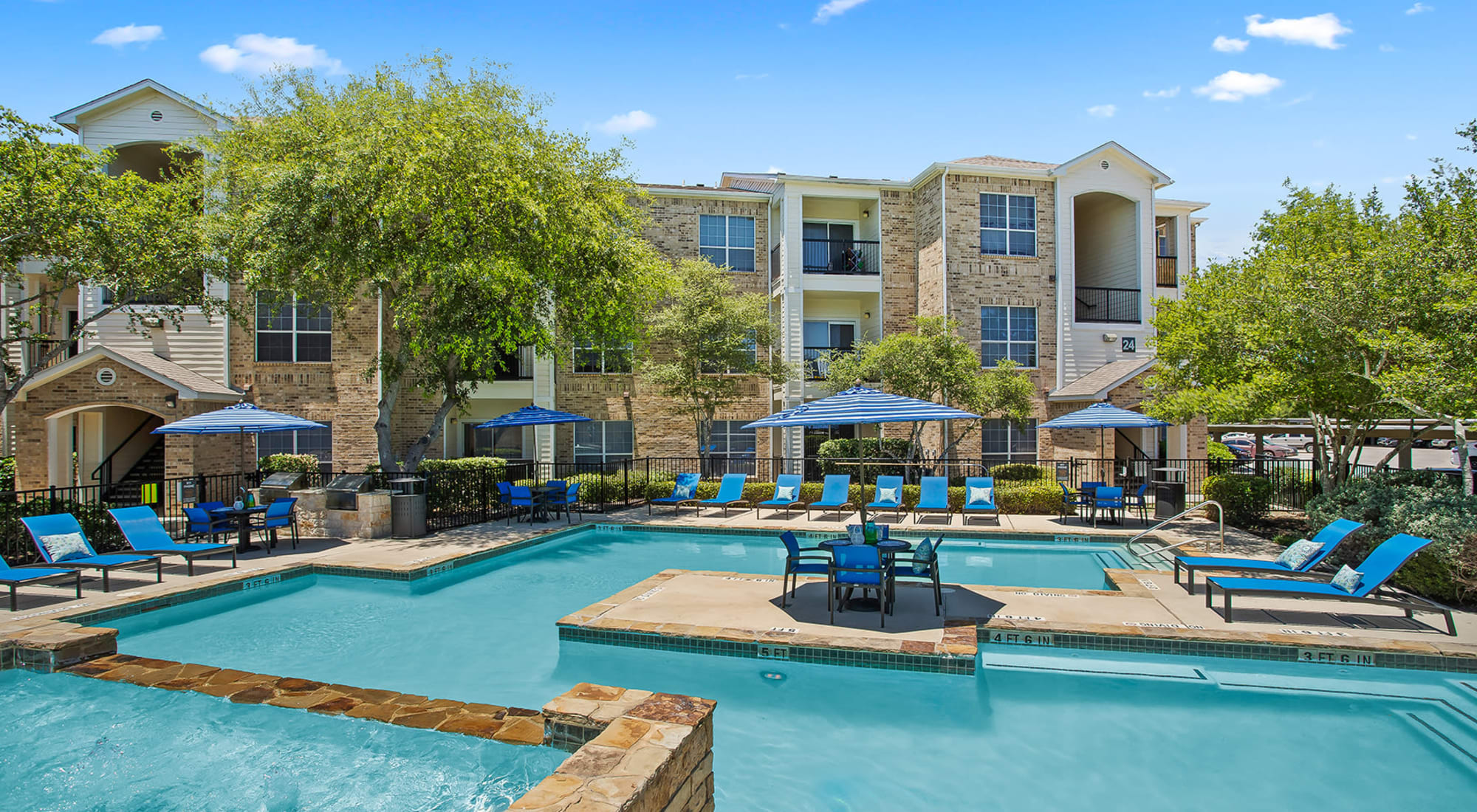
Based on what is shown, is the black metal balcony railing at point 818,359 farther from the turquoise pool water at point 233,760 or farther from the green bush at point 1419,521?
the turquoise pool water at point 233,760

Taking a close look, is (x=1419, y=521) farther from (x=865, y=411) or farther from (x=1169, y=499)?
(x=865, y=411)

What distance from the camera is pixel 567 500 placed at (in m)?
15.8

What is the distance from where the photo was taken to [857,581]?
729 centimetres

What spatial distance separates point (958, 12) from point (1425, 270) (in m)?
7.69

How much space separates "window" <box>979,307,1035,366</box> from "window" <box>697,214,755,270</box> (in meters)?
7.47

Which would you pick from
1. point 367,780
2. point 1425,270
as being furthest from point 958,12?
point 367,780

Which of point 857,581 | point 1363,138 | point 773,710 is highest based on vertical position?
point 1363,138

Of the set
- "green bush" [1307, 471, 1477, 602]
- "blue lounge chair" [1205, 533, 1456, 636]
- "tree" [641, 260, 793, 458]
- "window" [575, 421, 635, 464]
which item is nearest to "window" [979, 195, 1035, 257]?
"tree" [641, 260, 793, 458]

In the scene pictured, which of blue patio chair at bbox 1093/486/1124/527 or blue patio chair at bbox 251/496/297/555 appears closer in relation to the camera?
blue patio chair at bbox 251/496/297/555

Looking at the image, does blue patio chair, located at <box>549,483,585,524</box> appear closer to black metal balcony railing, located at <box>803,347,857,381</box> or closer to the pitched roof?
black metal balcony railing, located at <box>803,347,857,381</box>

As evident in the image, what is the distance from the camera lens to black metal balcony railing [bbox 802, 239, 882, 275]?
22.9 meters

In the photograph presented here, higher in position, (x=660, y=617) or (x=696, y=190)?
(x=696, y=190)

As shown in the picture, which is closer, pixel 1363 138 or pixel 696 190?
pixel 1363 138

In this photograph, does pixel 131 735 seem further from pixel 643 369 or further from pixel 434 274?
pixel 643 369
